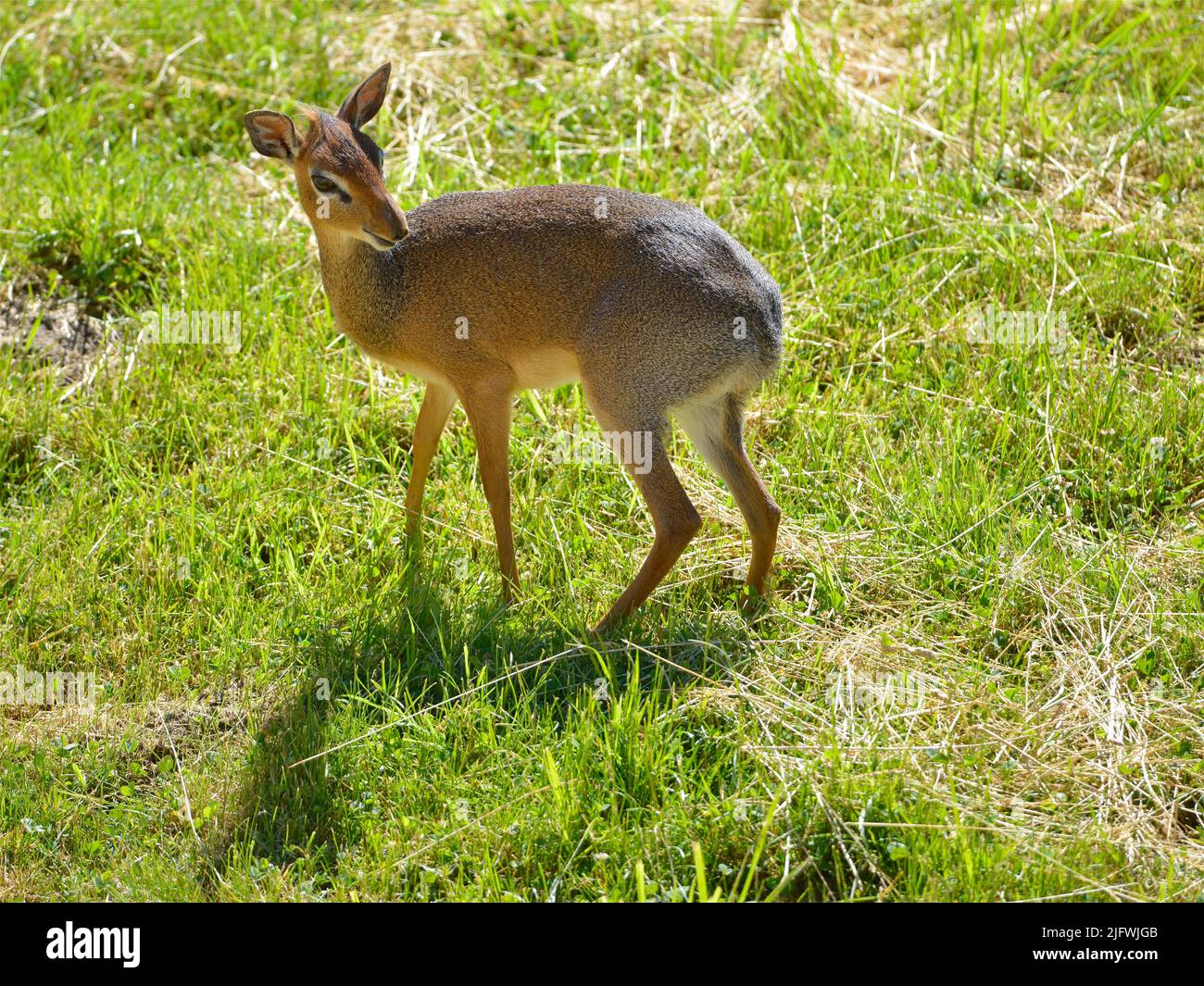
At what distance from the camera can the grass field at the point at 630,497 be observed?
3762 millimetres

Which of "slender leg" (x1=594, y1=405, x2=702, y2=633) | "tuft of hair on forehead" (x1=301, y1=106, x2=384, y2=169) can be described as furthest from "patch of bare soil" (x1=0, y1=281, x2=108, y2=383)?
"slender leg" (x1=594, y1=405, x2=702, y2=633)

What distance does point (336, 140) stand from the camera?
4.48 m

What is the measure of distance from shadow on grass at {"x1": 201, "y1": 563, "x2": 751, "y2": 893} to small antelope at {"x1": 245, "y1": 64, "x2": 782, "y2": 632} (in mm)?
253

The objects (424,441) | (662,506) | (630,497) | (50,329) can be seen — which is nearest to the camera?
(662,506)

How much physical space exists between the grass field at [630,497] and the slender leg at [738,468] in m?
0.20

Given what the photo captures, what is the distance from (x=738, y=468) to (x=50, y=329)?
134 inches

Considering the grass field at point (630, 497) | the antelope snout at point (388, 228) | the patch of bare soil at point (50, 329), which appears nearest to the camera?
the grass field at point (630, 497)

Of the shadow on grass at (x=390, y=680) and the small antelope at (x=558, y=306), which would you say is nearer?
the shadow on grass at (x=390, y=680)

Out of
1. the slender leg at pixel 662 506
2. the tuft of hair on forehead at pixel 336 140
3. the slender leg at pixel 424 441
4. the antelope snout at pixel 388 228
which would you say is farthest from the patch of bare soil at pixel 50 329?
the slender leg at pixel 662 506

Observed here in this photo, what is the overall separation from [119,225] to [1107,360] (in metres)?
4.64

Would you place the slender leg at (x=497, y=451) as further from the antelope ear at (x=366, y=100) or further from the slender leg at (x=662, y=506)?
the antelope ear at (x=366, y=100)

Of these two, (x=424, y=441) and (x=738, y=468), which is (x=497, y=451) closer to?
(x=424, y=441)

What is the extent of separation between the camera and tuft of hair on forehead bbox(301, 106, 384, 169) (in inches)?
175

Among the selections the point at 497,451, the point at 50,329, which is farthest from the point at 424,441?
the point at 50,329
